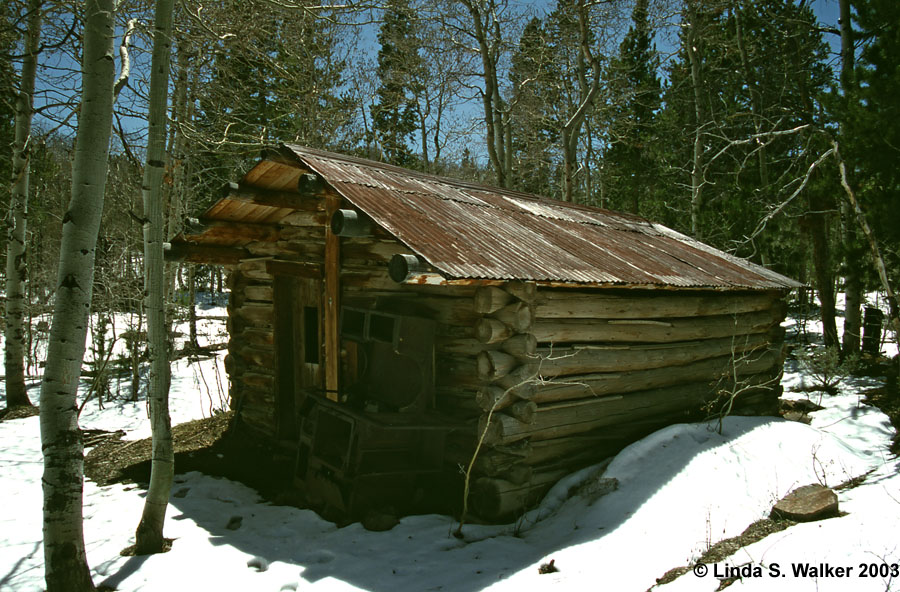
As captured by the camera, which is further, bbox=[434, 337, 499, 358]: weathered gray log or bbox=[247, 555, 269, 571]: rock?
bbox=[434, 337, 499, 358]: weathered gray log

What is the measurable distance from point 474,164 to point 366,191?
26268 millimetres

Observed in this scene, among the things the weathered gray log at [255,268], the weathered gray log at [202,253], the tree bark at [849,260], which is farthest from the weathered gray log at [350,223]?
the tree bark at [849,260]

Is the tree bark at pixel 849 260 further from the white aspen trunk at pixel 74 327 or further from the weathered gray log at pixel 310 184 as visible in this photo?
the white aspen trunk at pixel 74 327

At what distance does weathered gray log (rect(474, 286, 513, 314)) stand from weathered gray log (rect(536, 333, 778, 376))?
66 centimetres

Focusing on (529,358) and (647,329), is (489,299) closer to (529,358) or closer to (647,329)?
(529,358)

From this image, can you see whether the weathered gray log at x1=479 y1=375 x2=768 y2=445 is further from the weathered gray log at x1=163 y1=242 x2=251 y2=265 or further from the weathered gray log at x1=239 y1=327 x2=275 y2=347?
the weathered gray log at x1=163 y1=242 x2=251 y2=265

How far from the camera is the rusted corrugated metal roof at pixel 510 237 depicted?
5.29 meters

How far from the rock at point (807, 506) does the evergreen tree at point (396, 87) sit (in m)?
13.3

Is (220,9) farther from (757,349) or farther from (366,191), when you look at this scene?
(757,349)

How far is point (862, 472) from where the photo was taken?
6512mm

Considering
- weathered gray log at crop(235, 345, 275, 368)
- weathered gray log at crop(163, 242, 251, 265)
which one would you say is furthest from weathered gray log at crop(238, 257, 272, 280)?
weathered gray log at crop(235, 345, 275, 368)

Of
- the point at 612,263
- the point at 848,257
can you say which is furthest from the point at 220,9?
the point at 848,257

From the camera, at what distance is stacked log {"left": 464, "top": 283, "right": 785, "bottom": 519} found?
5.55 m

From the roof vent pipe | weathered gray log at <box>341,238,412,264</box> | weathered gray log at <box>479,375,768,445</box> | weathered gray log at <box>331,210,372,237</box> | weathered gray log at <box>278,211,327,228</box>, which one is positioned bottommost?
weathered gray log at <box>479,375,768,445</box>
